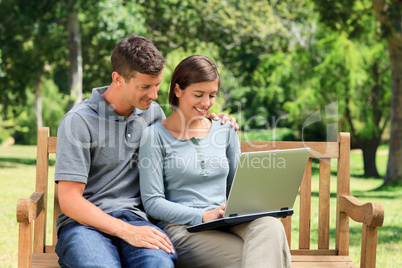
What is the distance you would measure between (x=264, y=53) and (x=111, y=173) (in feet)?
60.6

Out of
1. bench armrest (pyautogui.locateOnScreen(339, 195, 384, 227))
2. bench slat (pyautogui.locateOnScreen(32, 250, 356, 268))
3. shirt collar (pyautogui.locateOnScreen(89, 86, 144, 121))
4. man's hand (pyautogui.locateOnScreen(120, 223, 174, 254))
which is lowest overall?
bench slat (pyautogui.locateOnScreen(32, 250, 356, 268))

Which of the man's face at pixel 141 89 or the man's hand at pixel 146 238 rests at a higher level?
the man's face at pixel 141 89

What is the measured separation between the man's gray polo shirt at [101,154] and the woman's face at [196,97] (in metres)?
0.29

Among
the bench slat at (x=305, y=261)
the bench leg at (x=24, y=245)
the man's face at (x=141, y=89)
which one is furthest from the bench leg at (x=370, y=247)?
the bench leg at (x=24, y=245)

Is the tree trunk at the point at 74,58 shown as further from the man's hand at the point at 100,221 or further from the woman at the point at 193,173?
the man's hand at the point at 100,221

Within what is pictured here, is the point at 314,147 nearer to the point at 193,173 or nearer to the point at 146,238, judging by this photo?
the point at 193,173

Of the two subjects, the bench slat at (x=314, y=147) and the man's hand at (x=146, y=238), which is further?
the bench slat at (x=314, y=147)

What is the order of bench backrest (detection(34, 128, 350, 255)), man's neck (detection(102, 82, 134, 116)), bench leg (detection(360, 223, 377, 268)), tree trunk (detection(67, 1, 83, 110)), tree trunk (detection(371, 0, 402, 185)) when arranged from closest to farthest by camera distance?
bench leg (detection(360, 223, 377, 268)) → man's neck (detection(102, 82, 134, 116)) → bench backrest (detection(34, 128, 350, 255)) → tree trunk (detection(371, 0, 402, 185)) → tree trunk (detection(67, 1, 83, 110))

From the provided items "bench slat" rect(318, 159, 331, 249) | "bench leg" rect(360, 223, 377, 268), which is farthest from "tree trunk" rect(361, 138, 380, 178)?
"bench leg" rect(360, 223, 377, 268)

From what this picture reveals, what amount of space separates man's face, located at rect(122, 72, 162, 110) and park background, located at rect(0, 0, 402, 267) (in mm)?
5033

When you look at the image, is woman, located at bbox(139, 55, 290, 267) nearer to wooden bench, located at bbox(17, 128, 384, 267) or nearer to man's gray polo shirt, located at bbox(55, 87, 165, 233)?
man's gray polo shirt, located at bbox(55, 87, 165, 233)

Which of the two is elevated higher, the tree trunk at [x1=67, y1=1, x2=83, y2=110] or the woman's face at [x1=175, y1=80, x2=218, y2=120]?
the tree trunk at [x1=67, y1=1, x2=83, y2=110]

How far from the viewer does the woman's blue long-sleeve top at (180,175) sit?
2.63m

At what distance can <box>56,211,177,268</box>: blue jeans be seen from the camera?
232cm
